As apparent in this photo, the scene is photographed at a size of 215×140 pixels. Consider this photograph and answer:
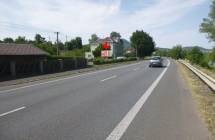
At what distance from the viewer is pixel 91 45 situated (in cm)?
13438

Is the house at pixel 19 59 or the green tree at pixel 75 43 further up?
the green tree at pixel 75 43

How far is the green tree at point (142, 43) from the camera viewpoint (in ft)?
398

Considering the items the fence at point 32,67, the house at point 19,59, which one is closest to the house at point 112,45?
the fence at point 32,67

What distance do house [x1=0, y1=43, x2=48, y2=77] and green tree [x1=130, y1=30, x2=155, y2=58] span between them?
84.6m

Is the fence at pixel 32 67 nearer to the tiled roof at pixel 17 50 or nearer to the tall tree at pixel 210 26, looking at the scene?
the tiled roof at pixel 17 50

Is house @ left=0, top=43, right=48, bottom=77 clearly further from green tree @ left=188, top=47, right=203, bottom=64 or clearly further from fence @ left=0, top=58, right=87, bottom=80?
green tree @ left=188, top=47, right=203, bottom=64

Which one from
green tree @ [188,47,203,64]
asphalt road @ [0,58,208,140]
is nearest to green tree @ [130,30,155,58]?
green tree @ [188,47,203,64]

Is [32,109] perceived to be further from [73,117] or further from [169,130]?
[169,130]

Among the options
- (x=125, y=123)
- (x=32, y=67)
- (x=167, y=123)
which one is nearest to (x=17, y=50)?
(x=32, y=67)

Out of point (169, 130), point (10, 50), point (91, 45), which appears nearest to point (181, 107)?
point (169, 130)

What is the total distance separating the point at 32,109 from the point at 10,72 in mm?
21522

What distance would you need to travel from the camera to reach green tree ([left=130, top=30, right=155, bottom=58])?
398 feet

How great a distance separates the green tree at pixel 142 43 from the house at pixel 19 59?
84621 mm

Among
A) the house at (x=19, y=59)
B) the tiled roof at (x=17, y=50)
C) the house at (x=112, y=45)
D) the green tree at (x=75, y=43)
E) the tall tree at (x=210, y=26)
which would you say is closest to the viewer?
Answer: the house at (x=19, y=59)
